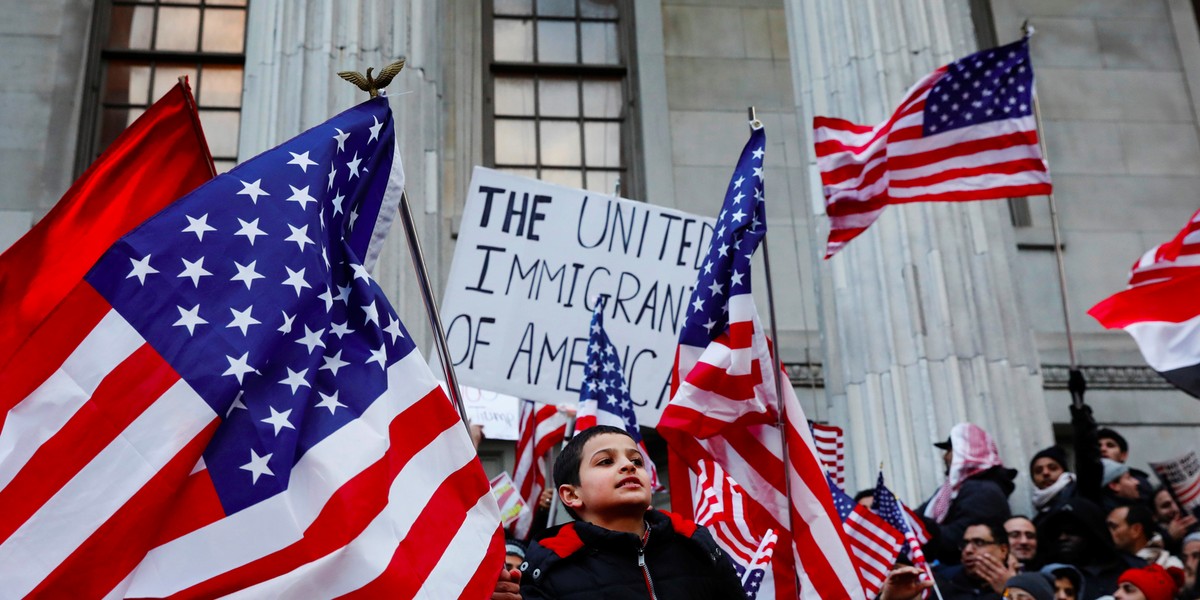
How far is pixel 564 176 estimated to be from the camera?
15.0 metres

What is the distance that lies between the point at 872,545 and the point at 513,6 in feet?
32.8

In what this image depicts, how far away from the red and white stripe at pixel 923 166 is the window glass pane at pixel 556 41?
6.47m

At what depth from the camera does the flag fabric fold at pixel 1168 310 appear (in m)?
8.88

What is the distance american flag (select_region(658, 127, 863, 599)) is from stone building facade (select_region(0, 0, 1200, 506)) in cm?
437

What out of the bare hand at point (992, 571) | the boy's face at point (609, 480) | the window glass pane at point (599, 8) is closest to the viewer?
the boy's face at point (609, 480)

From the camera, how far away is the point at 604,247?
10.2 metres

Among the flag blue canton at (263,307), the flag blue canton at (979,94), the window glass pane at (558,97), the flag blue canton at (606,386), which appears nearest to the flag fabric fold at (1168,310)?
the flag blue canton at (979,94)

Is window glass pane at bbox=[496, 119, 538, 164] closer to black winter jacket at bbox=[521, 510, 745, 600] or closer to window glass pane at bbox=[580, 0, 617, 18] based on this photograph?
window glass pane at bbox=[580, 0, 617, 18]

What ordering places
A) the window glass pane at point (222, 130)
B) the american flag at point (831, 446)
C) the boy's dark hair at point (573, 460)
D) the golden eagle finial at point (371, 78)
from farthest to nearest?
1. the window glass pane at point (222, 130)
2. the american flag at point (831, 446)
3. the boy's dark hair at point (573, 460)
4. the golden eagle finial at point (371, 78)

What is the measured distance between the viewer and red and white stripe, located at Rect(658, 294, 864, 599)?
603 cm

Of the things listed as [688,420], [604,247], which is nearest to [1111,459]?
[604,247]

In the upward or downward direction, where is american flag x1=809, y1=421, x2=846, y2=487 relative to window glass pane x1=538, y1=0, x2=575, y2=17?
downward

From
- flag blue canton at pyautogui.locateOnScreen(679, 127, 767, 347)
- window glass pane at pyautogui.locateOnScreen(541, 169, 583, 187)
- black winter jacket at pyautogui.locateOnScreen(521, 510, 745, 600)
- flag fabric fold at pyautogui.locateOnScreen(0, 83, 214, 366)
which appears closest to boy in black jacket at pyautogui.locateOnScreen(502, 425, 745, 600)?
black winter jacket at pyautogui.locateOnScreen(521, 510, 745, 600)

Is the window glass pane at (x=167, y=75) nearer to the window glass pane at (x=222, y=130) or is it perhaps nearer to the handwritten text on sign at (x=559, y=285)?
the window glass pane at (x=222, y=130)
